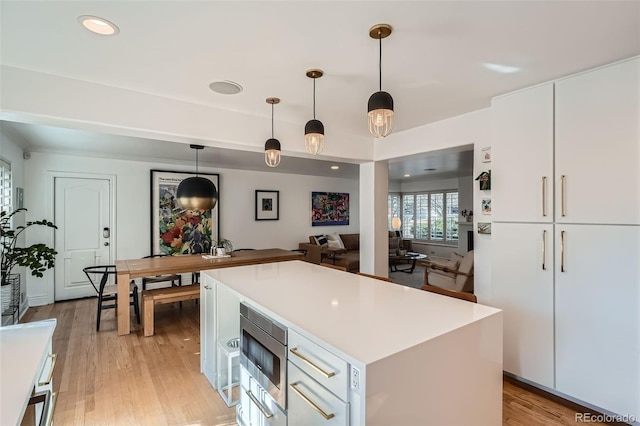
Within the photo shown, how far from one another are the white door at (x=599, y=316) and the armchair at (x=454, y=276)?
5.63 ft

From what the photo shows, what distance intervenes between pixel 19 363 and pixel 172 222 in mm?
4730

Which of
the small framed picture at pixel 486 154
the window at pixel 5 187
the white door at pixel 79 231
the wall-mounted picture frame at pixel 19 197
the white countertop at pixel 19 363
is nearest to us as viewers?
the white countertop at pixel 19 363

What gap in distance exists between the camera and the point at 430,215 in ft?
29.9

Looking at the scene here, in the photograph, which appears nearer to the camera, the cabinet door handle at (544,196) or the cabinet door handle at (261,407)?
the cabinet door handle at (261,407)

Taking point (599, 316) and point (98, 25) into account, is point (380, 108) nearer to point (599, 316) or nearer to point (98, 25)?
point (98, 25)

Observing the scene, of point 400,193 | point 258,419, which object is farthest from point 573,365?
point 400,193

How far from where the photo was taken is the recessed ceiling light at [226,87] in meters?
2.32

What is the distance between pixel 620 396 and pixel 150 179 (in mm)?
6236

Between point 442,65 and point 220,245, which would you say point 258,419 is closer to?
point 442,65

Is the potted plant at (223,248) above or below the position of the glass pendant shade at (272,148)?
below

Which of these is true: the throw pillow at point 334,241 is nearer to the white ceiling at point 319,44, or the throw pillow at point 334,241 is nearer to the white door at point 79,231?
the white door at point 79,231

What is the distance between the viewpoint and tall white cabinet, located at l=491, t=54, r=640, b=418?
197 centimetres

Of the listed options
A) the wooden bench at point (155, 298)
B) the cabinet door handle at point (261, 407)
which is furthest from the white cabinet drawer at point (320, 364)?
the wooden bench at point (155, 298)

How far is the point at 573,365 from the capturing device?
7.18ft
